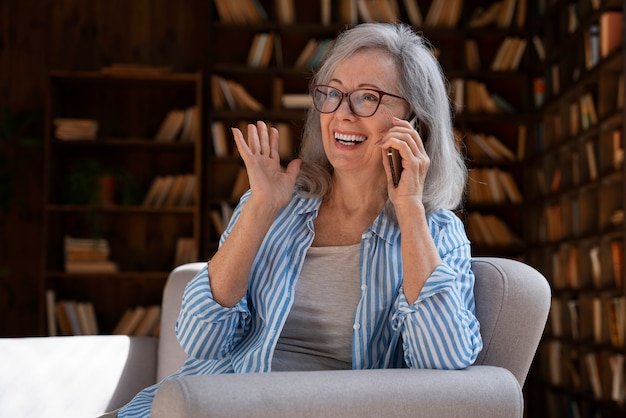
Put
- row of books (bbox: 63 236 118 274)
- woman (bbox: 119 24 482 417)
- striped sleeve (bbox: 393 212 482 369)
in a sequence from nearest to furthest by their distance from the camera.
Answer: striped sleeve (bbox: 393 212 482 369), woman (bbox: 119 24 482 417), row of books (bbox: 63 236 118 274)

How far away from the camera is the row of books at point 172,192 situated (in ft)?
19.3

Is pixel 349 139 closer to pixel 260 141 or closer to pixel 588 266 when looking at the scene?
pixel 260 141

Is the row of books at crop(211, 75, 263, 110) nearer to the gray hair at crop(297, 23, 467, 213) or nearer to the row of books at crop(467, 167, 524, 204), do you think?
the row of books at crop(467, 167, 524, 204)

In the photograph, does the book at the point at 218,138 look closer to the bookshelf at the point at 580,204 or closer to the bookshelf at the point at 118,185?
the bookshelf at the point at 118,185

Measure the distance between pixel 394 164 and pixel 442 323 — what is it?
335 mm

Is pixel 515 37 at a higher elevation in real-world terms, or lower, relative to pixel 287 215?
higher

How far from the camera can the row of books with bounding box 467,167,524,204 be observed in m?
5.94

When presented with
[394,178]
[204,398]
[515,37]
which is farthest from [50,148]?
[204,398]

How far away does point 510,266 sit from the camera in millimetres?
1733

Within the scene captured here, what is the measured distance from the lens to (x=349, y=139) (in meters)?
1.91

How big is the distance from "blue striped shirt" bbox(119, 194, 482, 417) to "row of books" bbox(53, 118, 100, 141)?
4107 mm

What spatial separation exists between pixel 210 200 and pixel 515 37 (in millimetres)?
2279

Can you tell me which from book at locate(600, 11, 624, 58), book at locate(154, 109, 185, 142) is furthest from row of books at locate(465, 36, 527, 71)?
book at locate(154, 109, 185, 142)

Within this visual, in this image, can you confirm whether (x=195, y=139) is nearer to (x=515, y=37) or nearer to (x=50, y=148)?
(x=50, y=148)
